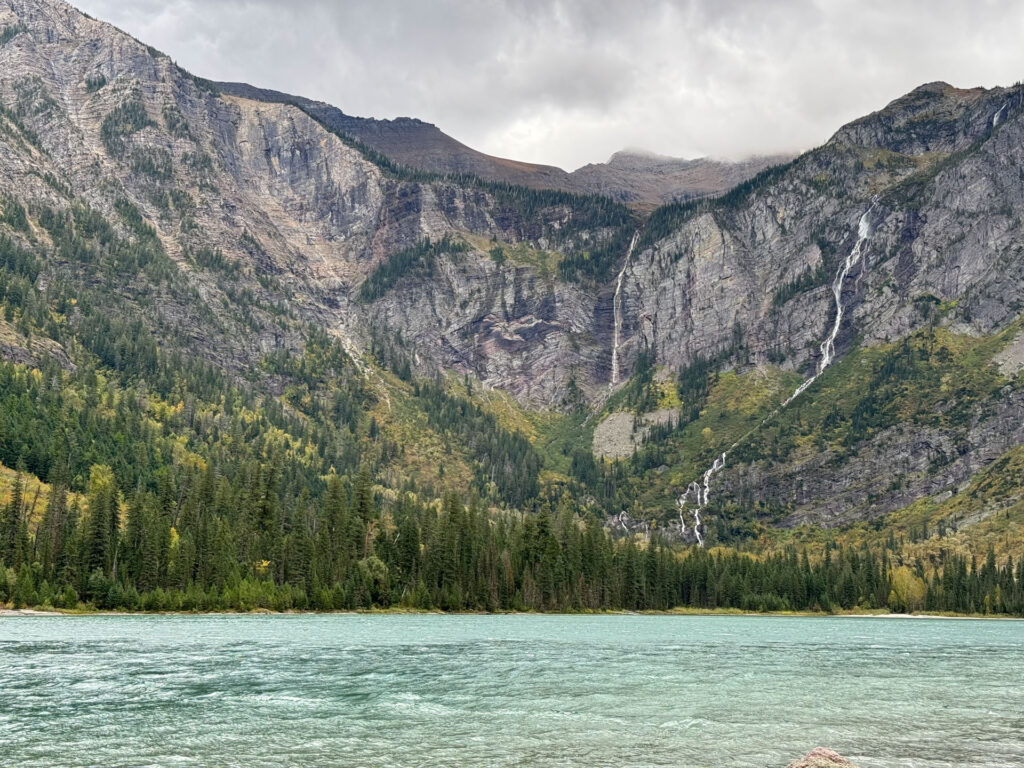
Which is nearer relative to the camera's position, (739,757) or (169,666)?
(739,757)

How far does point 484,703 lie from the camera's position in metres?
48.2

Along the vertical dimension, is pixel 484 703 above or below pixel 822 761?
below

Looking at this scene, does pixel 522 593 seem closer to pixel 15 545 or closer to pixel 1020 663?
pixel 15 545

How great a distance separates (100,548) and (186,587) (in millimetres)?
15541

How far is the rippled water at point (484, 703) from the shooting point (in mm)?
34625

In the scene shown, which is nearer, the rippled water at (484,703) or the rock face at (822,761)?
the rock face at (822,761)

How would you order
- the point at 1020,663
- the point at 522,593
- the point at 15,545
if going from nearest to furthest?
the point at 1020,663 → the point at 15,545 → the point at 522,593

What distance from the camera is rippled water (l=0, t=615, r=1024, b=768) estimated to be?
114ft

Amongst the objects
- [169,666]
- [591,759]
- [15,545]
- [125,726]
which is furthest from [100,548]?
[591,759]

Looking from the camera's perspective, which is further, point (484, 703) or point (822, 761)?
point (484, 703)

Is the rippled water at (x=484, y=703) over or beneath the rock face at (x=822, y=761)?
beneath

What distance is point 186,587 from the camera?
156 meters

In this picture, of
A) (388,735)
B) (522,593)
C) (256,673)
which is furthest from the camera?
(522,593)

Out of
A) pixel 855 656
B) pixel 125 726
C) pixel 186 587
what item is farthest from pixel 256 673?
pixel 186 587
